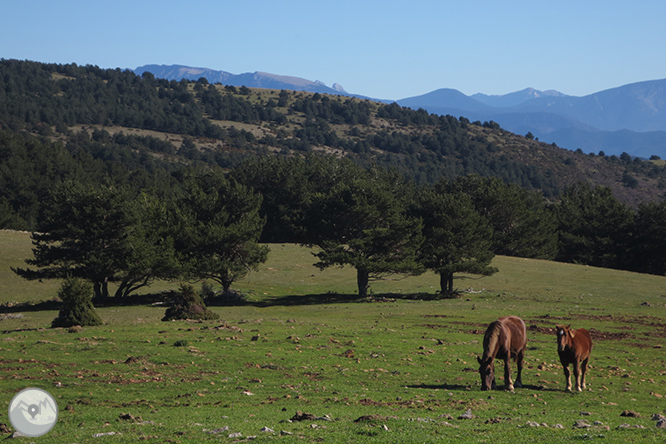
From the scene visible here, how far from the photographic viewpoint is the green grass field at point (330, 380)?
45.9ft

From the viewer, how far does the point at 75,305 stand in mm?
35062

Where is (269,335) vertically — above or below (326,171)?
below

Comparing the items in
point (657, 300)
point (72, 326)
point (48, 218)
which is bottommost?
point (657, 300)

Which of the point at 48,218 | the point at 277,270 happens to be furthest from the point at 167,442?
the point at 277,270

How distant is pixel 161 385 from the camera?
813 inches

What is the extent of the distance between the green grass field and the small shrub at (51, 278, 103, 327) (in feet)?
4.47

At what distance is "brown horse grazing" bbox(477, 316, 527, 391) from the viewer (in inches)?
800

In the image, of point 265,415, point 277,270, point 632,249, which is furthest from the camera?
point 632,249

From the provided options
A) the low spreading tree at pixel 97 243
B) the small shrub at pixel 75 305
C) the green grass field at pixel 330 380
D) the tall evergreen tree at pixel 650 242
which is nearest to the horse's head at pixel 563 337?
the green grass field at pixel 330 380

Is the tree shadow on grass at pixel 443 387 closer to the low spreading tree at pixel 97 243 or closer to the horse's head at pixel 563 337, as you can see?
the horse's head at pixel 563 337

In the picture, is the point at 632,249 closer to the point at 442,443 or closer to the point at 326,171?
the point at 326,171

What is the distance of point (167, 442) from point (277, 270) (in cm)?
6966

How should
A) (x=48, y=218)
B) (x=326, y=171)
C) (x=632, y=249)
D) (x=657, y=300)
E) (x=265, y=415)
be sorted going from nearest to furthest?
(x=265, y=415), (x=48, y=218), (x=657, y=300), (x=632, y=249), (x=326, y=171)

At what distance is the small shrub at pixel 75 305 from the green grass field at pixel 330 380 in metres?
1.36
